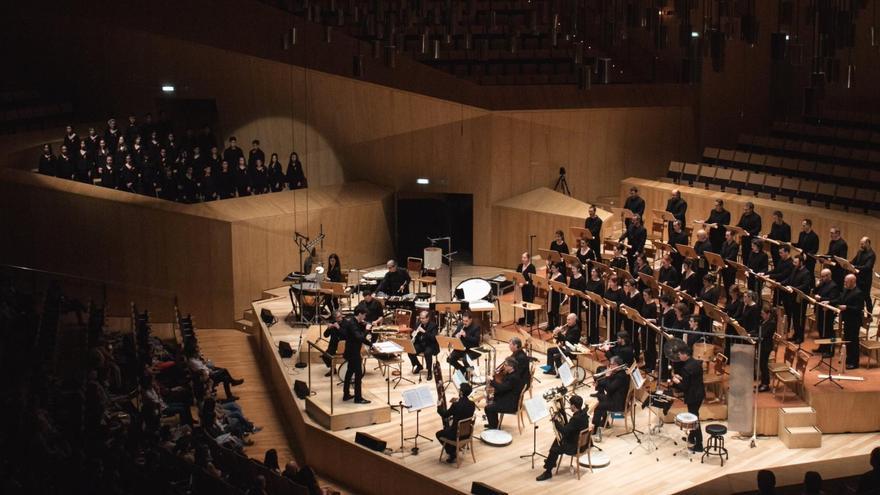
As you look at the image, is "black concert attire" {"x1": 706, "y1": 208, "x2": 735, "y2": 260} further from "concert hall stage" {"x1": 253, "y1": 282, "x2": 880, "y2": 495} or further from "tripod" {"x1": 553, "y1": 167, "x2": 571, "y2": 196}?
"tripod" {"x1": 553, "y1": 167, "x2": 571, "y2": 196}

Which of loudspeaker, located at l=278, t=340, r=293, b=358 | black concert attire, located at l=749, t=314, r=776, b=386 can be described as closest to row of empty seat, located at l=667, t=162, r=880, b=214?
black concert attire, located at l=749, t=314, r=776, b=386

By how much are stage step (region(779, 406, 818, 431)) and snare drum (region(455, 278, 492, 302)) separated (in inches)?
157

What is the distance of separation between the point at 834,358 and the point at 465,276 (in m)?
5.96

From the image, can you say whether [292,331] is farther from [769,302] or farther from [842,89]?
[842,89]

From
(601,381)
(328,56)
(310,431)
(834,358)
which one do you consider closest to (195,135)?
(328,56)

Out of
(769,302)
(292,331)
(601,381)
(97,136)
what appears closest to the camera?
(601,381)

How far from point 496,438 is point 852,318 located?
3990mm

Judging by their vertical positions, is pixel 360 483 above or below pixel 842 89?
below

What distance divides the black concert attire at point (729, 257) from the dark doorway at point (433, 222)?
5.01m

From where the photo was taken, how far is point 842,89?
18.1 m

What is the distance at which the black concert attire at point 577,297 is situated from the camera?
43.4 ft

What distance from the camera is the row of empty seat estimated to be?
15.2 metres

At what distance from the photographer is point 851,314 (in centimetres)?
1186

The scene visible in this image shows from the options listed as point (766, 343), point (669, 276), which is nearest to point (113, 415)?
point (669, 276)
